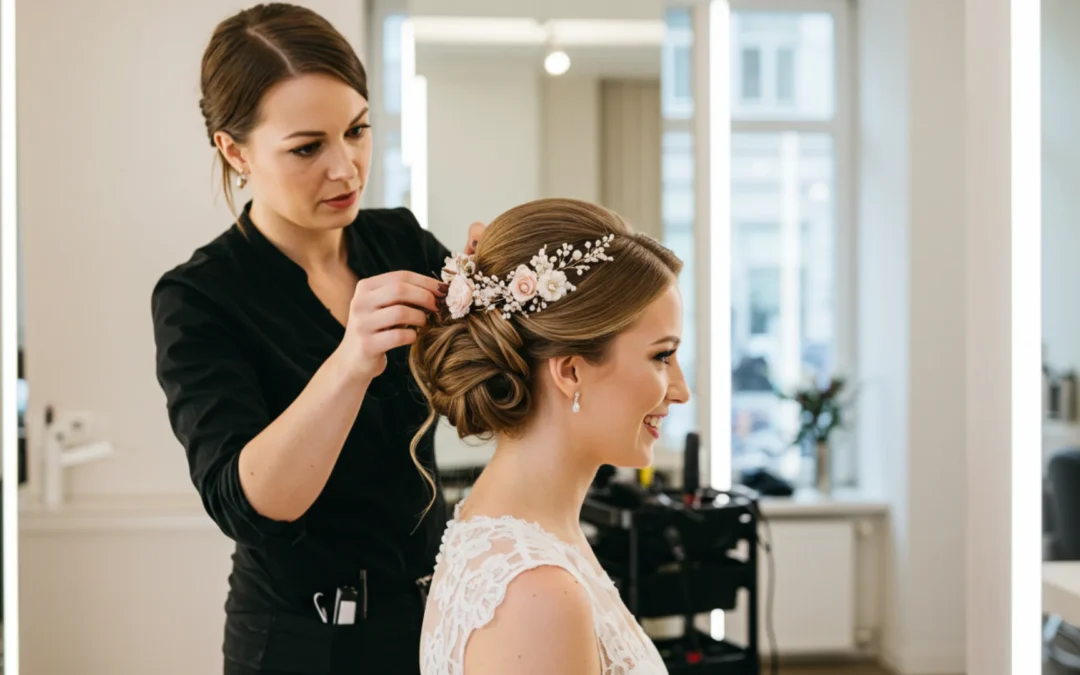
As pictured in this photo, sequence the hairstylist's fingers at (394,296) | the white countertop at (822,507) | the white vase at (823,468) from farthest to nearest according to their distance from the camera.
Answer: the white vase at (823,468) < the white countertop at (822,507) < the hairstylist's fingers at (394,296)

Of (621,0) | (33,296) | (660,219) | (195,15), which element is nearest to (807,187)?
(660,219)

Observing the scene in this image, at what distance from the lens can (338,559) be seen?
1.56 metres

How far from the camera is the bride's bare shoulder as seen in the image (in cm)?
107

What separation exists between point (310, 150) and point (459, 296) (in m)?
0.39

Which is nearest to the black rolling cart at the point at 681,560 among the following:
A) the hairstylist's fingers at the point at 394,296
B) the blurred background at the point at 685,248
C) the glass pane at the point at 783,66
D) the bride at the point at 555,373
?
the blurred background at the point at 685,248

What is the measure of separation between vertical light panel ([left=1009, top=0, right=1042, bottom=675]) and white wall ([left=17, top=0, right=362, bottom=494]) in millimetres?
1560

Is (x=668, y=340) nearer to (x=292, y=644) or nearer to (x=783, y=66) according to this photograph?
(x=292, y=644)

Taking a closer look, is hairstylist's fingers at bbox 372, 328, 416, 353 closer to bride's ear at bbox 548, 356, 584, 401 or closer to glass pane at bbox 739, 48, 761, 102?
bride's ear at bbox 548, 356, 584, 401

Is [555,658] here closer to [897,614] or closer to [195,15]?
[195,15]

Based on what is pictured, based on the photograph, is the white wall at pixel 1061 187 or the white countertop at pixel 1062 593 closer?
the white countertop at pixel 1062 593

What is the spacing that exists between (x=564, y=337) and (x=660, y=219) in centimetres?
261

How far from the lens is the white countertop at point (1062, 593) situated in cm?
200

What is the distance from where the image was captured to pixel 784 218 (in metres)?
4.52

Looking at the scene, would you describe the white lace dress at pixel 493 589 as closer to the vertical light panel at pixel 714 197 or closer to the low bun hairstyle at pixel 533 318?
the low bun hairstyle at pixel 533 318
